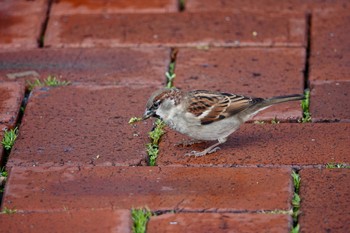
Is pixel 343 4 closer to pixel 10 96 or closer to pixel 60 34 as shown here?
pixel 60 34

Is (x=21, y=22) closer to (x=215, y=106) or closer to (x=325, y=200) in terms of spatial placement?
(x=215, y=106)

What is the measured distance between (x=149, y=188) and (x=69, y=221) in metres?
0.56

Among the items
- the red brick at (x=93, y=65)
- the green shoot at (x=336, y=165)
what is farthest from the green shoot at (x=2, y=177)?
the green shoot at (x=336, y=165)

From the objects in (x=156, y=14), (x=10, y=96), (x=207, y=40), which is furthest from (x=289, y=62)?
(x=10, y=96)

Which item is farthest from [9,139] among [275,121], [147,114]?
[275,121]

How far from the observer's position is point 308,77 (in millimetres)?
6156

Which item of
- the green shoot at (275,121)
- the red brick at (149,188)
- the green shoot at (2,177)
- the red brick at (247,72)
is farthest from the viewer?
the red brick at (247,72)

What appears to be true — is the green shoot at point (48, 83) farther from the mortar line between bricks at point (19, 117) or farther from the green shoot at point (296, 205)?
the green shoot at point (296, 205)

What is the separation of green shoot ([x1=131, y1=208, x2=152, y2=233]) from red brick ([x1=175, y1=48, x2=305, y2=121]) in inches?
56.6

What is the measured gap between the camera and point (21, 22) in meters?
6.97

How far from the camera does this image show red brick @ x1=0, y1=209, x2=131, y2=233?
14.8ft

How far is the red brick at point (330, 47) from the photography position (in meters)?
6.16

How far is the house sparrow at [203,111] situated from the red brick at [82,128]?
0.30 m

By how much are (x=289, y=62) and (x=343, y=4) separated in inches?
43.4
